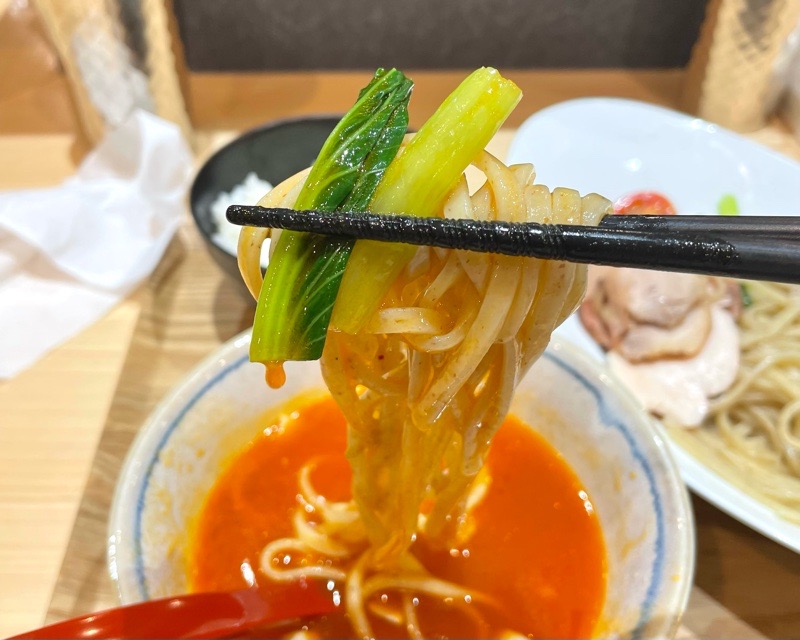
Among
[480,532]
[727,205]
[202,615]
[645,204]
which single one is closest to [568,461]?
[480,532]

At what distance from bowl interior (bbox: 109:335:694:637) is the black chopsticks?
0.49 metres

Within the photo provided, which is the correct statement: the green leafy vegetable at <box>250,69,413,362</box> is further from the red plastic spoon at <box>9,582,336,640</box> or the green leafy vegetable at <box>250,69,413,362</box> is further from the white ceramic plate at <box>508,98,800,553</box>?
the white ceramic plate at <box>508,98,800,553</box>

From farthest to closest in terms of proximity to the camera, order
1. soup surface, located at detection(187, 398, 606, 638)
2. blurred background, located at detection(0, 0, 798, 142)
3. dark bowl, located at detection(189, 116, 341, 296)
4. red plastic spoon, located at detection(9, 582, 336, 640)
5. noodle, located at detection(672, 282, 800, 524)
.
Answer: blurred background, located at detection(0, 0, 798, 142) < dark bowl, located at detection(189, 116, 341, 296) < noodle, located at detection(672, 282, 800, 524) < soup surface, located at detection(187, 398, 606, 638) < red plastic spoon, located at detection(9, 582, 336, 640)

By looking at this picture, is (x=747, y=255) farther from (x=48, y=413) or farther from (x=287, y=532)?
(x=48, y=413)

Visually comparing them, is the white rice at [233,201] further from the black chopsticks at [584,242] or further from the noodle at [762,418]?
the noodle at [762,418]

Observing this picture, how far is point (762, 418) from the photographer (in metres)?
1.56

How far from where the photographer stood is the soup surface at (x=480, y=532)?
1104mm

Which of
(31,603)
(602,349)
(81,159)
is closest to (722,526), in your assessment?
(602,349)

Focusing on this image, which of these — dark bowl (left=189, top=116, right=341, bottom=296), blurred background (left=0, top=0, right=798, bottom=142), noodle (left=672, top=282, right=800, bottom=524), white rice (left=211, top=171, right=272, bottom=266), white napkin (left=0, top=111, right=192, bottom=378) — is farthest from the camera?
blurred background (left=0, top=0, right=798, bottom=142)

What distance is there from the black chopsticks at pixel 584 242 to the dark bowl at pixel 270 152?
1.34m

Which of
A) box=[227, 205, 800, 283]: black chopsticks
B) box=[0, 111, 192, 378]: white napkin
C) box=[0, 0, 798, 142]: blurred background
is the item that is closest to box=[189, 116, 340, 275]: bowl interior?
box=[0, 111, 192, 378]: white napkin

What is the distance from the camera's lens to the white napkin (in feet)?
5.44

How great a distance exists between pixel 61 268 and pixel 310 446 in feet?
2.94

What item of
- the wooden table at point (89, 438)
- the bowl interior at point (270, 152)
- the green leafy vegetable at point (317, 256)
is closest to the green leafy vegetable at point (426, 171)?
the green leafy vegetable at point (317, 256)
